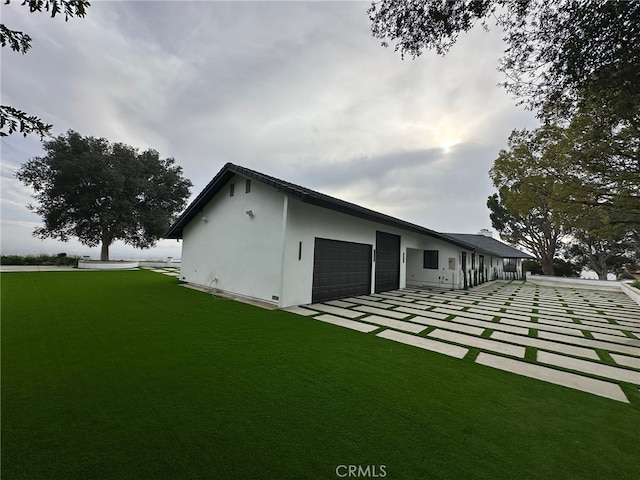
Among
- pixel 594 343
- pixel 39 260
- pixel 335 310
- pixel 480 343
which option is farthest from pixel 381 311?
pixel 39 260

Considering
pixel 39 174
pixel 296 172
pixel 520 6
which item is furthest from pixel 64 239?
pixel 520 6

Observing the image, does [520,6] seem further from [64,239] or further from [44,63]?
[64,239]

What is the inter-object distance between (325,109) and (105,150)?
17907 mm

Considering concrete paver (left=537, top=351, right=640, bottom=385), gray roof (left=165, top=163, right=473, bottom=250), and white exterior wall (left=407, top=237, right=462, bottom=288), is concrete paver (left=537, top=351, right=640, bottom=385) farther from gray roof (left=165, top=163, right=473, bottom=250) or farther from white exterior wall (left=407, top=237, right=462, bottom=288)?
white exterior wall (left=407, top=237, right=462, bottom=288)

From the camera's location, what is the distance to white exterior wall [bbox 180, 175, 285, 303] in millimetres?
7781

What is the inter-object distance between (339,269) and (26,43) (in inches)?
336

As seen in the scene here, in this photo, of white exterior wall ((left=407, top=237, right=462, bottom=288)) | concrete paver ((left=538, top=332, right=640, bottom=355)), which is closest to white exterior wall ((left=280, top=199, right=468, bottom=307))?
concrete paver ((left=538, top=332, right=640, bottom=355))

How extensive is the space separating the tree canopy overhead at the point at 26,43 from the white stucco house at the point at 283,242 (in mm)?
4686

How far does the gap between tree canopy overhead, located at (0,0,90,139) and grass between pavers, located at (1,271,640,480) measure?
234cm

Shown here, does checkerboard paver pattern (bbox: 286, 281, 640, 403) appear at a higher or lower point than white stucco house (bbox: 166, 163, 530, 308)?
lower

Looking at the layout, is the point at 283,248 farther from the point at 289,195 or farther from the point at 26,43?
the point at 26,43

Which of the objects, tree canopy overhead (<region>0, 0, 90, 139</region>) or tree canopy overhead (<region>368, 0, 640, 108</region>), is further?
tree canopy overhead (<region>368, 0, 640, 108</region>)

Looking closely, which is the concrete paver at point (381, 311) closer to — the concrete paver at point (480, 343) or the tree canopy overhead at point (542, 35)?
the concrete paver at point (480, 343)

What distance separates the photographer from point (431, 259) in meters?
15.3
